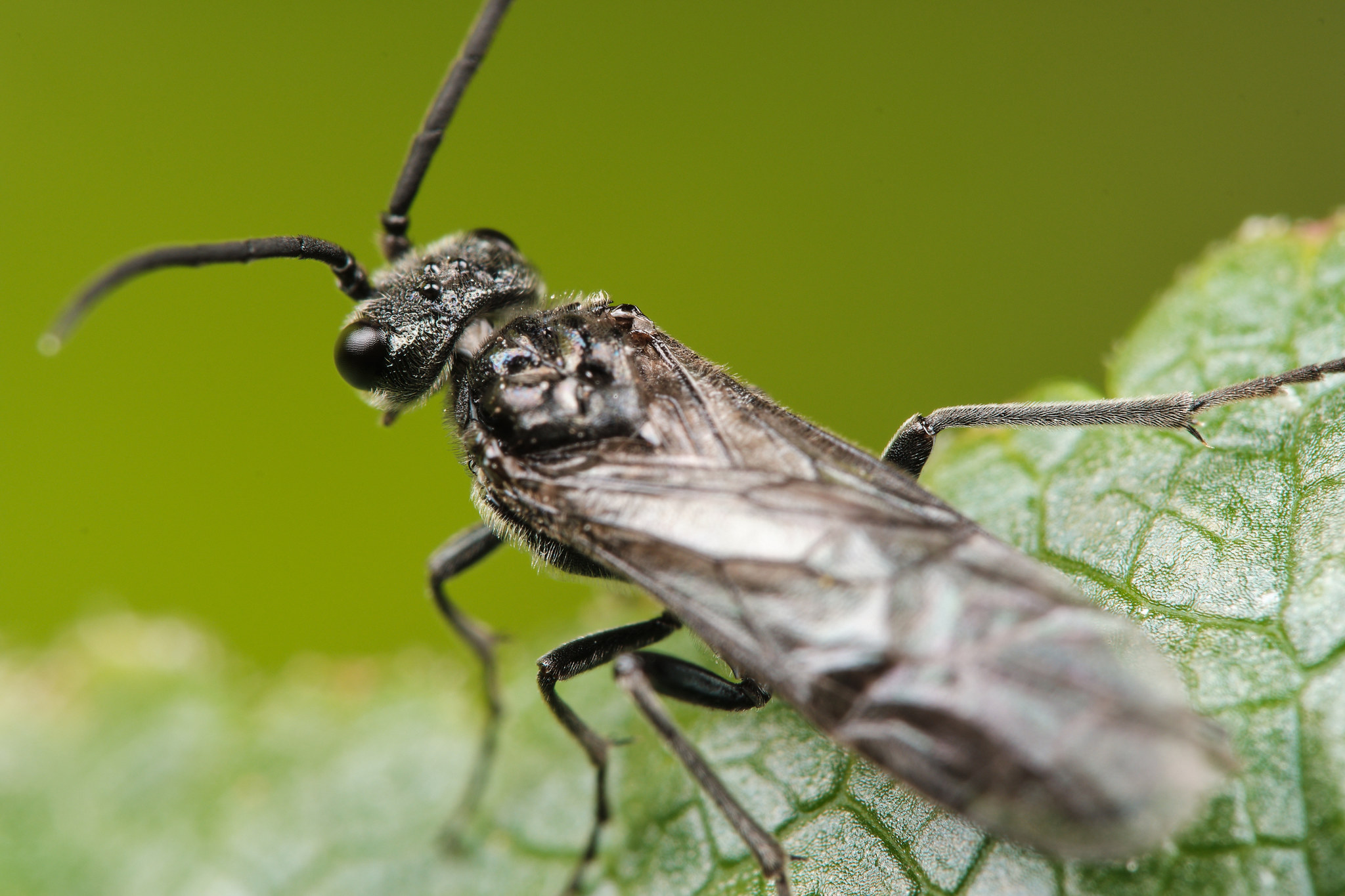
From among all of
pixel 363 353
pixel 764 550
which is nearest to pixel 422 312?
pixel 363 353

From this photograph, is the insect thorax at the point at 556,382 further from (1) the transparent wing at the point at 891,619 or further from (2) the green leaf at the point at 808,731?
(2) the green leaf at the point at 808,731

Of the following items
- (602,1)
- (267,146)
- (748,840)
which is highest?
(602,1)

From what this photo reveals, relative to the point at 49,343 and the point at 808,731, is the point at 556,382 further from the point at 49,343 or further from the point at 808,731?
the point at 49,343

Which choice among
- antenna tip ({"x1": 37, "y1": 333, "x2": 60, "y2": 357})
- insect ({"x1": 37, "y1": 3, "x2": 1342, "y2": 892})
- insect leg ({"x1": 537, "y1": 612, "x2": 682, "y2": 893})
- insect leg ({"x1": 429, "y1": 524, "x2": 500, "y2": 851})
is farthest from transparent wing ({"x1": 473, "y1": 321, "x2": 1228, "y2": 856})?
antenna tip ({"x1": 37, "y1": 333, "x2": 60, "y2": 357})

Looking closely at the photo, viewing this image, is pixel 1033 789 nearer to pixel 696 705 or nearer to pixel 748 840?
pixel 748 840

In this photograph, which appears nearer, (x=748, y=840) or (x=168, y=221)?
(x=748, y=840)

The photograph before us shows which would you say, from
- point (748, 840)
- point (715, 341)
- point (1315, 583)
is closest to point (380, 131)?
point (715, 341)

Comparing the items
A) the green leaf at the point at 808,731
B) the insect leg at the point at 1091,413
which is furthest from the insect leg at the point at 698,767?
the insect leg at the point at 1091,413
